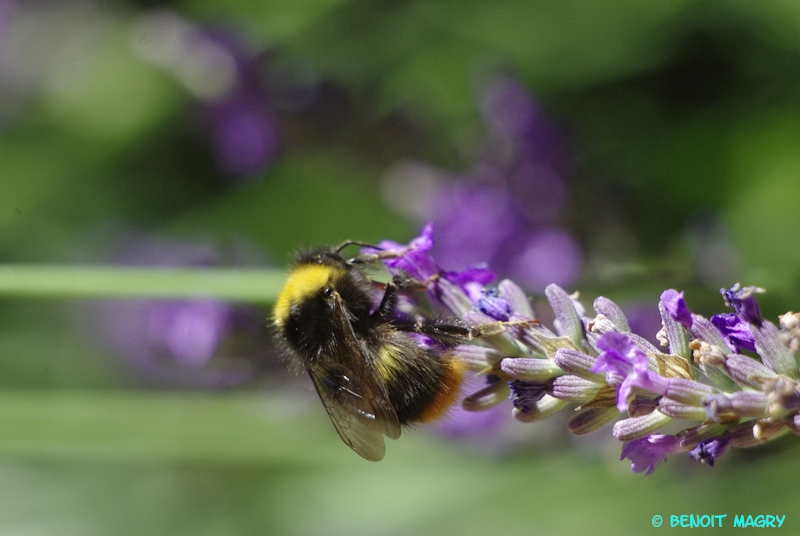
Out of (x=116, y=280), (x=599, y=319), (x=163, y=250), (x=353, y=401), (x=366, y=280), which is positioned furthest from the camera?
(x=163, y=250)

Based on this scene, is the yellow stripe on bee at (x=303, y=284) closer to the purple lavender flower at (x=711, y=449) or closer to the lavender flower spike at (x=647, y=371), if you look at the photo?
the lavender flower spike at (x=647, y=371)

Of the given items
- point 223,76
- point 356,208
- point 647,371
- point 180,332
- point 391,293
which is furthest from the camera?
point 356,208

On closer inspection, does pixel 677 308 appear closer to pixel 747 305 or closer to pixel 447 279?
pixel 747 305

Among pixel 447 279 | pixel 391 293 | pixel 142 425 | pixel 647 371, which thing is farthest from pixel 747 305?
pixel 142 425

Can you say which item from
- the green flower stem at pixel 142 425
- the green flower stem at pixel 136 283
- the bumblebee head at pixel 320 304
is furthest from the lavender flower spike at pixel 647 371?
the green flower stem at pixel 142 425

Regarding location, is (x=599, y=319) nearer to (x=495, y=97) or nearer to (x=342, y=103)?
(x=495, y=97)

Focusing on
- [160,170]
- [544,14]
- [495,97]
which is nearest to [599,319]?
[495,97]

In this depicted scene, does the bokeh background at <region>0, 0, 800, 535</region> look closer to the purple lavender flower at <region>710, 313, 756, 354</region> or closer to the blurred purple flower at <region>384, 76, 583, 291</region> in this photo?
the blurred purple flower at <region>384, 76, 583, 291</region>
